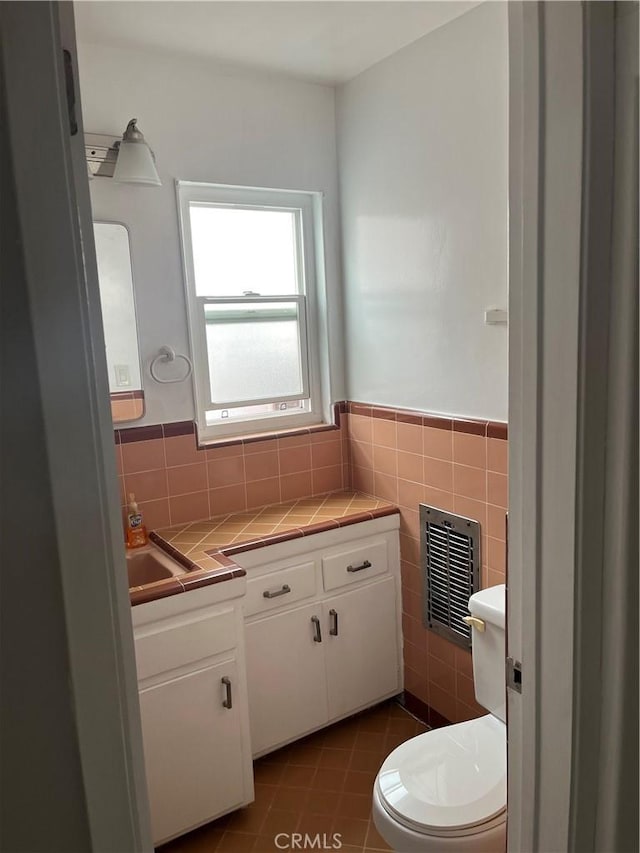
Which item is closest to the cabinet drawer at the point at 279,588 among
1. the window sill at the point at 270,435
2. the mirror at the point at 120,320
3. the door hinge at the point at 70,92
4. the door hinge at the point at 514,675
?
the window sill at the point at 270,435

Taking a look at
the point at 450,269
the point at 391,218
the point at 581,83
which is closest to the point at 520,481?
the point at 581,83

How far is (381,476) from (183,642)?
110cm

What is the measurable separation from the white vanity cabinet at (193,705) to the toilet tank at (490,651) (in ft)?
2.48

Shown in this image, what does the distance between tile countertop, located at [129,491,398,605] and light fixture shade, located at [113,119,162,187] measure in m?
1.26

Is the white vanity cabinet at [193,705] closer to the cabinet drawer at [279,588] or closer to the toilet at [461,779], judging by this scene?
the cabinet drawer at [279,588]

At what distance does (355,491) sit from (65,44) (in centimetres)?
237

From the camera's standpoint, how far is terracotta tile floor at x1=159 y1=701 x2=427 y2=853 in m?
2.09

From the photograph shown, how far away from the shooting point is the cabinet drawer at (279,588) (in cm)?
228

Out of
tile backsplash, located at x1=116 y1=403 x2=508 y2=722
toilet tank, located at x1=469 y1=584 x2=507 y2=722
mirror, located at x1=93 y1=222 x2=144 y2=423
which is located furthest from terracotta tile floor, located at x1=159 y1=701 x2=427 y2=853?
mirror, located at x1=93 y1=222 x2=144 y2=423

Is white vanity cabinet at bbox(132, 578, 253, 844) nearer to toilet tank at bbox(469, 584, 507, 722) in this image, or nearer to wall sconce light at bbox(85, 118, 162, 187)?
toilet tank at bbox(469, 584, 507, 722)

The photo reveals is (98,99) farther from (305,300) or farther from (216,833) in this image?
(216,833)

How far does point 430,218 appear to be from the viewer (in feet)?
7.59

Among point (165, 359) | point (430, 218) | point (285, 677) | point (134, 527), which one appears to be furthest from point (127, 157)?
point (285, 677)

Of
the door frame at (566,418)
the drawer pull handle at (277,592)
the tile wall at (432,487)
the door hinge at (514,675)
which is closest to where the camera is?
the door frame at (566,418)
